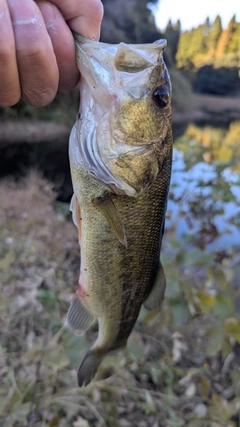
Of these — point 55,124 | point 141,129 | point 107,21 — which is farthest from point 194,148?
point 107,21

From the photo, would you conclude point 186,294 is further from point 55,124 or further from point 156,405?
point 55,124

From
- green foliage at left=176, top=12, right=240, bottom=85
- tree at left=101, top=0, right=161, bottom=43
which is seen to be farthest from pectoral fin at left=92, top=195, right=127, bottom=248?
green foliage at left=176, top=12, right=240, bottom=85

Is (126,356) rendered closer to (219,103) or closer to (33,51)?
(33,51)

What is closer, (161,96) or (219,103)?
(161,96)

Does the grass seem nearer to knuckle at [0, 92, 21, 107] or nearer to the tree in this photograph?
knuckle at [0, 92, 21, 107]

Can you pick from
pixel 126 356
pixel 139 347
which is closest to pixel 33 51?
pixel 139 347
